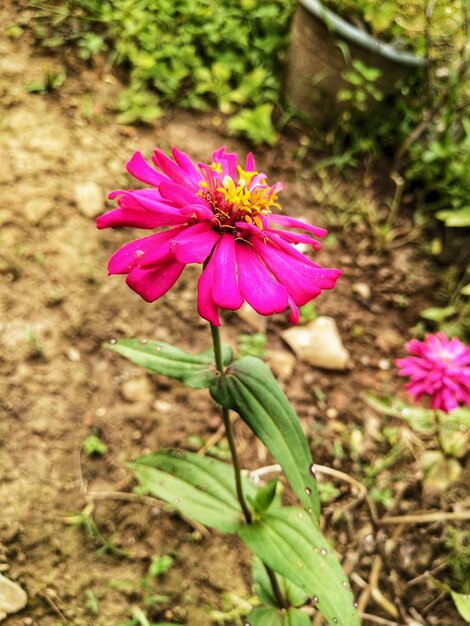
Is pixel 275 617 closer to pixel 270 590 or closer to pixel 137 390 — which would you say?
pixel 270 590

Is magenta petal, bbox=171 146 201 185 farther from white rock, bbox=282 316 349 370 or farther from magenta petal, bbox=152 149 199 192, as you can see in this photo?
white rock, bbox=282 316 349 370

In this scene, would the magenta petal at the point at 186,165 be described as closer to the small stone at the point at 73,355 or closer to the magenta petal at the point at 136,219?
the magenta petal at the point at 136,219

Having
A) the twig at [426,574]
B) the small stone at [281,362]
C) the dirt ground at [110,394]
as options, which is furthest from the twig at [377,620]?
the small stone at [281,362]

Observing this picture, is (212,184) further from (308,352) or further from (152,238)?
(308,352)

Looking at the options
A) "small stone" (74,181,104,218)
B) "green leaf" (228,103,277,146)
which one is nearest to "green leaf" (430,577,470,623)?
"small stone" (74,181,104,218)

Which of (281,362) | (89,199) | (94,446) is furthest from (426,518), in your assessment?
(89,199)

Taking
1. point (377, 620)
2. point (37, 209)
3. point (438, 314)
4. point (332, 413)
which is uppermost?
point (37, 209)

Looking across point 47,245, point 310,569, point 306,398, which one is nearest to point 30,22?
point 47,245
